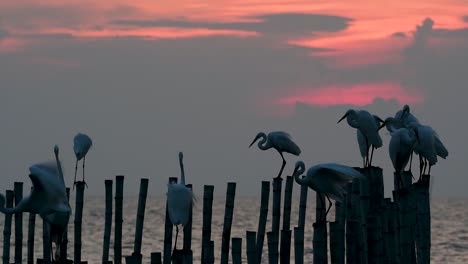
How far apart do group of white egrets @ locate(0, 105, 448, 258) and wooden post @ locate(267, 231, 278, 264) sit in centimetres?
120

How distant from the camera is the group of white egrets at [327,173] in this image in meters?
13.8

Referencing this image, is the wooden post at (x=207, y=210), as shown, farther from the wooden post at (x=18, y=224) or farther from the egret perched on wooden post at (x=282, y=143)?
the egret perched on wooden post at (x=282, y=143)

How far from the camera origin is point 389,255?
13211 mm

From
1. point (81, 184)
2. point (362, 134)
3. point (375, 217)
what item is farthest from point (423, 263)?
point (81, 184)

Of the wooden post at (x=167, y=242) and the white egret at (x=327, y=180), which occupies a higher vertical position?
the white egret at (x=327, y=180)

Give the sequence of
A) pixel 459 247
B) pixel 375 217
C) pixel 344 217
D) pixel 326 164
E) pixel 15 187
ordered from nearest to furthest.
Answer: pixel 375 217
pixel 344 217
pixel 326 164
pixel 15 187
pixel 459 247

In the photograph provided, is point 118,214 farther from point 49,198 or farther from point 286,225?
point 286,225

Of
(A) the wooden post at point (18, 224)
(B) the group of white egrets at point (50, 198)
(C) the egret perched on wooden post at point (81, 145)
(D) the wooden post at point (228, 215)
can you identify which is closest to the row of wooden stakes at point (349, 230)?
(D) the wooden post at point (228, 215)

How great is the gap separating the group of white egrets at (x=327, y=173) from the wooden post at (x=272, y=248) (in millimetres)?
1197

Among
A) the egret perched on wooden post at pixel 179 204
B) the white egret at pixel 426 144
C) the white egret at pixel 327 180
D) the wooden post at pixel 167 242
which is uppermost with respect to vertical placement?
the white egret at pixel 426 144

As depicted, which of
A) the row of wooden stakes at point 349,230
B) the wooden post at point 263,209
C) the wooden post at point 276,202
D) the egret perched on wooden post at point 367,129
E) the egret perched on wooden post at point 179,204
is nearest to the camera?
the row of wooden stakes at point 349,230

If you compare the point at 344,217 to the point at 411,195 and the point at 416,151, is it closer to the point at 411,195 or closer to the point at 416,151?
the point at 411,195

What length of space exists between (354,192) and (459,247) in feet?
121

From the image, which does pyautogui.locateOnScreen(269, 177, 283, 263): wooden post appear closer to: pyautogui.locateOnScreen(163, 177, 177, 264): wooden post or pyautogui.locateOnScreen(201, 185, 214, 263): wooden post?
pyautogui.locateOnScreen(201, 185, 214, 263): wooden post
